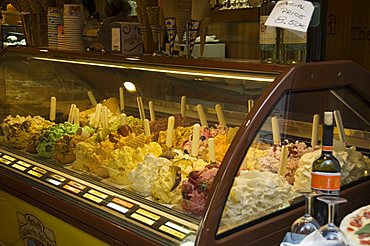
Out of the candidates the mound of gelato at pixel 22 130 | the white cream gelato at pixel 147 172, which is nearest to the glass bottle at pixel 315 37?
the white cream gelato at pixel 147 172

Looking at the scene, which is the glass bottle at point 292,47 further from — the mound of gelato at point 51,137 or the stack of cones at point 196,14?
the mound of gelato at point 51,137

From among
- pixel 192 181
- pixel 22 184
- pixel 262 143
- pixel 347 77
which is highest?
pixel 347 77

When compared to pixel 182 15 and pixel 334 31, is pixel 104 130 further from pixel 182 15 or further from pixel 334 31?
pixel 334 31

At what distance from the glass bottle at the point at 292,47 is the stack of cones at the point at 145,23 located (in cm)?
91

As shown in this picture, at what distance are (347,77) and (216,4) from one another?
280cm

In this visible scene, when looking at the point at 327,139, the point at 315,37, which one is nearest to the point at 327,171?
the point at 327,139

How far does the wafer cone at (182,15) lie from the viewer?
2408 mm

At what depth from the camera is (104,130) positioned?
2.79m

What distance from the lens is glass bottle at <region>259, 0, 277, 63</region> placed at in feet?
6.68

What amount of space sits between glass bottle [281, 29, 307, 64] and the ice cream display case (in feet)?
0.56

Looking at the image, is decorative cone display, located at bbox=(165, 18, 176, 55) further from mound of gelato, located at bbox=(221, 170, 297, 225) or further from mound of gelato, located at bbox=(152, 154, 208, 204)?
mound of gelato, located at bbox=(221, 170, 297, 225)

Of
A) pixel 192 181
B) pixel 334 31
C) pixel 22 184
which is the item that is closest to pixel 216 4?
pixel 334 31

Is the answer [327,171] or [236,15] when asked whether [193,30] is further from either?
[236,15]

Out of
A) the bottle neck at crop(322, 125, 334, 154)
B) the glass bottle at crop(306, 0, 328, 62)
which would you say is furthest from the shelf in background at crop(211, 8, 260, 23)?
the bottle neck at crop(322, 125, 334, 154)
